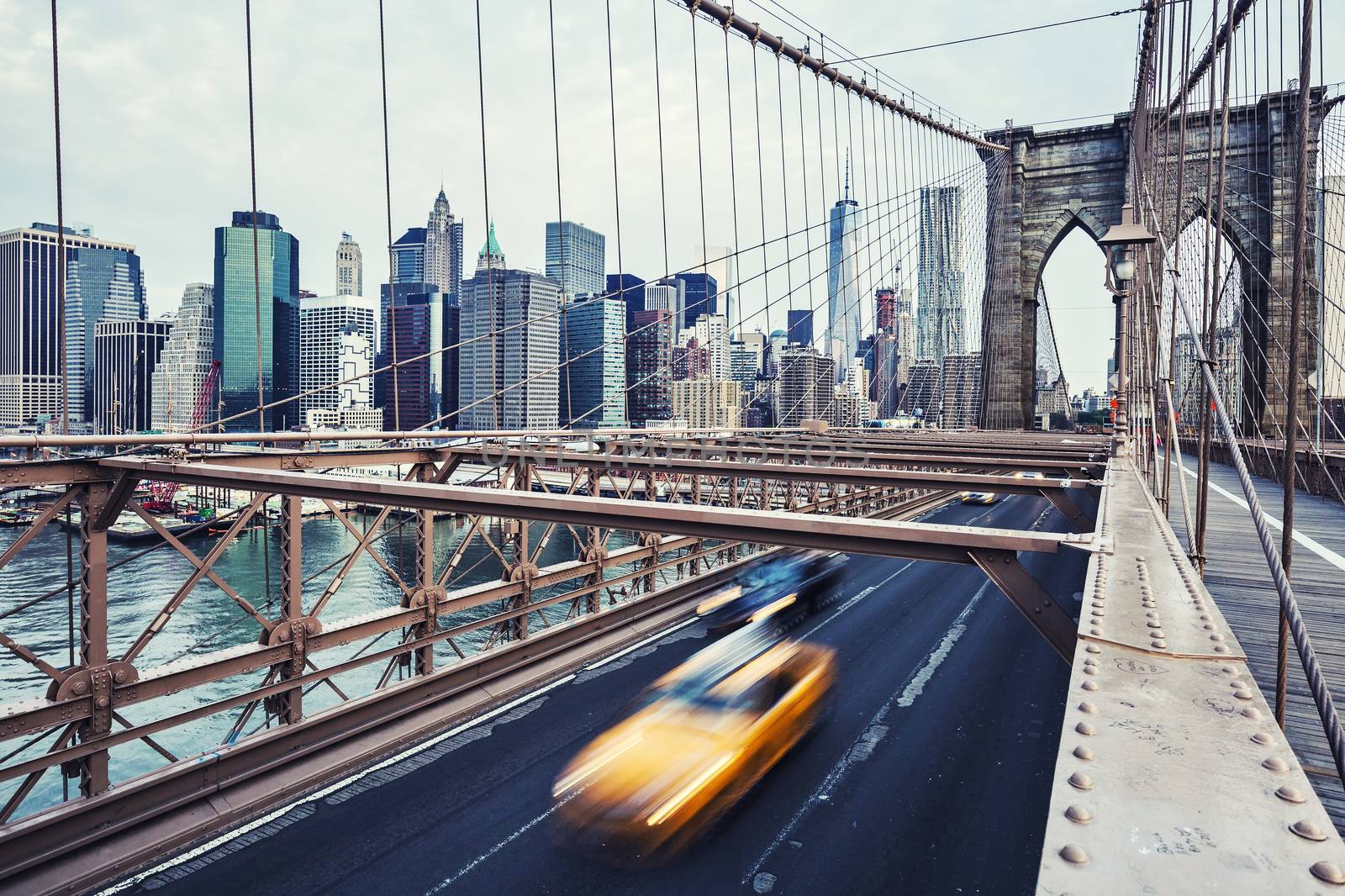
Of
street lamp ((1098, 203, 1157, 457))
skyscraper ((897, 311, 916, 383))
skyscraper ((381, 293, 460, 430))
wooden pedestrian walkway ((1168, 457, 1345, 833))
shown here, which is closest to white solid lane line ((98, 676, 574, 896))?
wooden pedestrian walkway ((1168, 457, 1345, 833))

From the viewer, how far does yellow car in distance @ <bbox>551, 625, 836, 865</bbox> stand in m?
9.32

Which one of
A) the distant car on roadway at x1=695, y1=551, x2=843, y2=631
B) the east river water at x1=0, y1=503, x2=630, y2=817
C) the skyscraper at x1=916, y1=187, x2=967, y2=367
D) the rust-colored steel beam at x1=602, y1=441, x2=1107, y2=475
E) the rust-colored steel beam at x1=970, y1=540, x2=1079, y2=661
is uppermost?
the skyscraper at x1=916, y1=187, x2=967, y2=367

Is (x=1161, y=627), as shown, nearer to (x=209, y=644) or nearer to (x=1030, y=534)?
(x=1030, y=534)

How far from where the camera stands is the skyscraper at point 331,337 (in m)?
39.1

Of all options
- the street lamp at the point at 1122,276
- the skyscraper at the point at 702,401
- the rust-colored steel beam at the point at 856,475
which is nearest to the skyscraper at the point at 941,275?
the skyscraper at the point at 702,401

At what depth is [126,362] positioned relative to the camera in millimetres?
45188

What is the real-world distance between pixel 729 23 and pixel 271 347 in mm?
36901

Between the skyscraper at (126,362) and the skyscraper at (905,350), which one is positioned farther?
the skyscraper at (905,350)

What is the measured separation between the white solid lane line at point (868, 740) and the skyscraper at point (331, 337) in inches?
1199

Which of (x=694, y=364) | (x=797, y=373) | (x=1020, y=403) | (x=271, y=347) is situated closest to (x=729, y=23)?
(x=694, y=364)

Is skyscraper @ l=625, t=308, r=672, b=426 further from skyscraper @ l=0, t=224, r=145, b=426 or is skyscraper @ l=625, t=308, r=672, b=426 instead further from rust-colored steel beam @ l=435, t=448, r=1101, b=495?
rust-colored steel beam @ l=435, t=448, r=1101, b=495

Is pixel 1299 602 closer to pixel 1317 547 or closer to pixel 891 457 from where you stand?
pixel 1317 547

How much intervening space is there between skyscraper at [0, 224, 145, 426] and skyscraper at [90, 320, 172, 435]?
0.78 meters

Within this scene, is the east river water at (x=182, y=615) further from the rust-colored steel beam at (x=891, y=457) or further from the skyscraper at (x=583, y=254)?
the skyscraper at (x=583, y=254)
